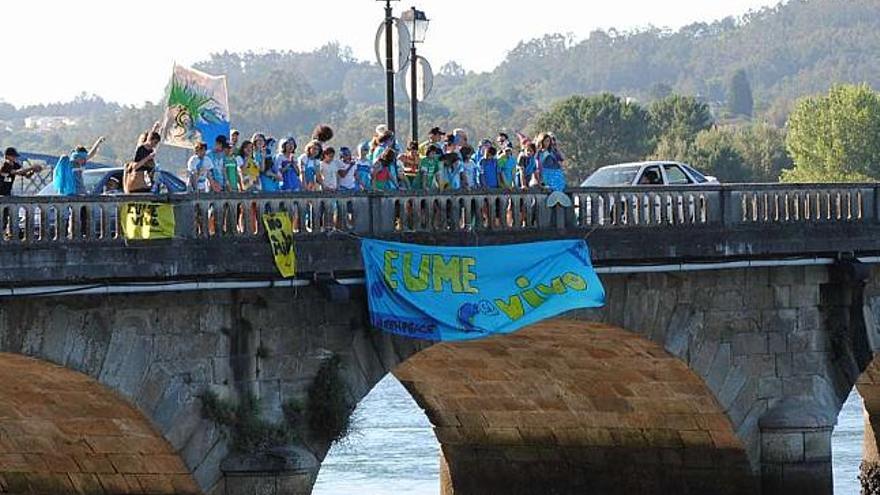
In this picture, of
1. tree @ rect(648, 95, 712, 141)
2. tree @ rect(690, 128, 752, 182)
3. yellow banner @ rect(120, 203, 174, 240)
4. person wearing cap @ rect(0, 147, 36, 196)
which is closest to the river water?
yellow banner @ rect(120, 203, 174, 240)

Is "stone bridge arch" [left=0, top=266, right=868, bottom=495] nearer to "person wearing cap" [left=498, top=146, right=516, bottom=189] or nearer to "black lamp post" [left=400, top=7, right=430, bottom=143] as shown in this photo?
"person wearing cap" [left=498, top=146, right=516, bottom=189]

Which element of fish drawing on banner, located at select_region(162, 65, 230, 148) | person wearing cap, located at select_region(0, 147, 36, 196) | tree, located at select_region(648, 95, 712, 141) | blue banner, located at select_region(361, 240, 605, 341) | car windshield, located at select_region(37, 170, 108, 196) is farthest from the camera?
tree, located at select_region(648, 95, 712, 141)

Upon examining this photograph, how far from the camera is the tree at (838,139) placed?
350ft

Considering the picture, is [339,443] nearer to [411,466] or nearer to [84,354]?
[84,354]


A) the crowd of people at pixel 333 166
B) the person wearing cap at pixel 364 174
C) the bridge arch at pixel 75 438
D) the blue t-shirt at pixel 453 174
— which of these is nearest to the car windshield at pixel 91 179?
the crowd of people at pixel 333 166

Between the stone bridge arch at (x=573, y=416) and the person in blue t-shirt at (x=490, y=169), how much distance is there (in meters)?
2.00

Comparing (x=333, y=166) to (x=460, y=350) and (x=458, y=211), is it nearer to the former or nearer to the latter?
(x=458, y=211)

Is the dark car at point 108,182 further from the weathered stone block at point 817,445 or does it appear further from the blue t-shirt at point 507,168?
the weathered stone block at point 817,445

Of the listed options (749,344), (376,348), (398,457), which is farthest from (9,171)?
(398,457)

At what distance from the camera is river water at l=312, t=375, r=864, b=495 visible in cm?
4016

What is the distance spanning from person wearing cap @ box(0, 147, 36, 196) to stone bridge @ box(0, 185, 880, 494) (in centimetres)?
108

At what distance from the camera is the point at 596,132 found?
116938mm

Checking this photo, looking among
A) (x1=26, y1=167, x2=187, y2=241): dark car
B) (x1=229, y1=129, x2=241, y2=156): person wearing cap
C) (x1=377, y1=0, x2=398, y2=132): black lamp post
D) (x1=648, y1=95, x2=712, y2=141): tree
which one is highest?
(x1=648, y1=95, x2=712, y2=141): tree

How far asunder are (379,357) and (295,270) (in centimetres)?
204
